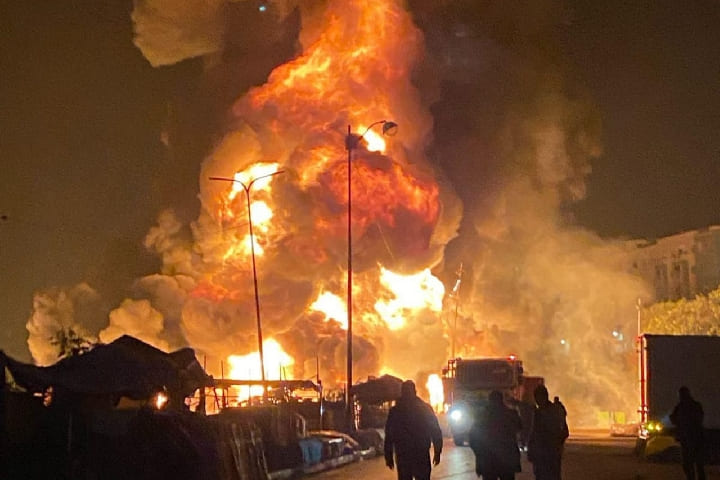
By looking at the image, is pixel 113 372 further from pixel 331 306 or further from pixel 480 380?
pixel 331 306

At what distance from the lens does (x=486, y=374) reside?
1409 inches

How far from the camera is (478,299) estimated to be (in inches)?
2547

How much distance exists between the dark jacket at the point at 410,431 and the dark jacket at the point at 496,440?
3.08 ft

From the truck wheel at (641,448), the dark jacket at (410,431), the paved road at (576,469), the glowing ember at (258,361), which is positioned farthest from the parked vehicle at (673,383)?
the glowing ember at (258,361)

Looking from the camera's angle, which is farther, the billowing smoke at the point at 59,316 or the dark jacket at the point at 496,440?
the billowing smoke at the point at 59,316

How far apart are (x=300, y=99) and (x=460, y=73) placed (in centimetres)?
1054

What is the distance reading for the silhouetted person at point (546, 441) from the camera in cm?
1402

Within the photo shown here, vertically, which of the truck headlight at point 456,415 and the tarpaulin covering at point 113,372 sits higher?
the tarpaulin covering at point 113,372

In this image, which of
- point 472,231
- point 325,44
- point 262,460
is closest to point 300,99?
point 325,44

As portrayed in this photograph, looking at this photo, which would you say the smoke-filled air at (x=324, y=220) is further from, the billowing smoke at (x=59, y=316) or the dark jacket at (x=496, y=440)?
the dark jacket at (x=496, y=440)

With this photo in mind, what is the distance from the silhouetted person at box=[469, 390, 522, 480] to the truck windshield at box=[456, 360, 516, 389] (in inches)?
877

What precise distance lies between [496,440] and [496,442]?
2cm

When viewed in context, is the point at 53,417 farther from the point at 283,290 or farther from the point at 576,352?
the point at 576,352

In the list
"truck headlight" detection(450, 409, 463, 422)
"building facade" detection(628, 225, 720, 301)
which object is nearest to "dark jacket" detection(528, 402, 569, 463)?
"truck headlight" detection(450, 409, 463, 422)
